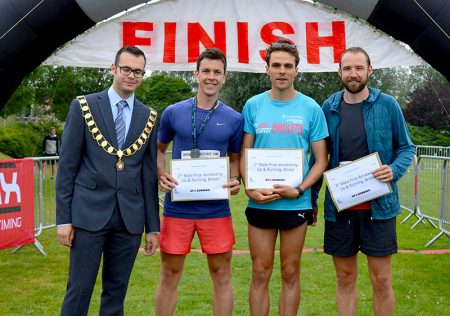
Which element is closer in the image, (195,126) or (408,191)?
(195,126)

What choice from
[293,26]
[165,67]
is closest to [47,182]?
[165,67]

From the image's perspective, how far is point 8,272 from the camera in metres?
6.40

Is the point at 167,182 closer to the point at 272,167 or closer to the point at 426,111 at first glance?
the point at 272,167

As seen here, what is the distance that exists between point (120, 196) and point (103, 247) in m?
0.36

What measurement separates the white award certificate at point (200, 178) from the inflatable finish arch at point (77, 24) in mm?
1808

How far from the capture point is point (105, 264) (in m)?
3.55

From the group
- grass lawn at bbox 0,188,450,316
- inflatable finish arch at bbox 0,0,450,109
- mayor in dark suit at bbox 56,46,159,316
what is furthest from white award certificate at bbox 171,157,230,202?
inflatable finish arch at bbox 0,0,450,109

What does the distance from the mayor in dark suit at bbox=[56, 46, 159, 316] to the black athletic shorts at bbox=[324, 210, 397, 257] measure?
141 centimetres

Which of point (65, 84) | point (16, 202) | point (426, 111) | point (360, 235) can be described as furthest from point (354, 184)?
point (426, 111)

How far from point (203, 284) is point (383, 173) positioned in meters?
2.87

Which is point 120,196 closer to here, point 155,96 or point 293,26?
point 293,26

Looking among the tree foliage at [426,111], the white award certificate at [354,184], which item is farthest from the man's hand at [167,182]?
the tree foliage at [426,111]

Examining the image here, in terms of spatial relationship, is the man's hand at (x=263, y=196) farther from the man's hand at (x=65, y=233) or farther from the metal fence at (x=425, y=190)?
the metal fence at (x=425, y=190)

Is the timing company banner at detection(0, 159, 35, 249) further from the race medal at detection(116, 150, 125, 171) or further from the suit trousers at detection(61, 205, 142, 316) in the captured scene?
the race medal at detection(116, 150, 125, 171)
